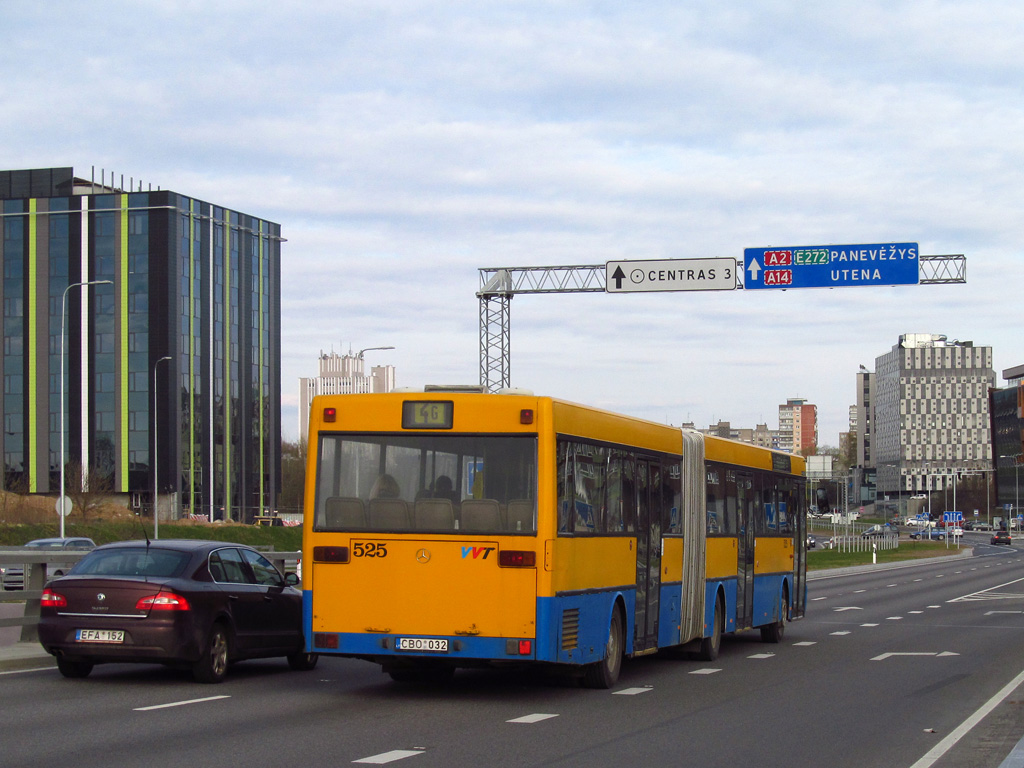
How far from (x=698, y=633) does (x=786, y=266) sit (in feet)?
54.2

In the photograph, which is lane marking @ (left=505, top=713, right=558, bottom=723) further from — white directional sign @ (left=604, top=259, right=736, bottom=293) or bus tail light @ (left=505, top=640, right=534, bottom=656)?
white directional sign @ (left=604, top=259, right=736, bottom=293)

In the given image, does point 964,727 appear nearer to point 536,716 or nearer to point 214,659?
point 536,716

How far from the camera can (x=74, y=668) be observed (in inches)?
551

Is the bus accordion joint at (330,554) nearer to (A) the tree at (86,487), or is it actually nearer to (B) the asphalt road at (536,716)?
(B) the asphalt road at (536,716)

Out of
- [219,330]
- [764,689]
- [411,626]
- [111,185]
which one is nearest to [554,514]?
[411,626]

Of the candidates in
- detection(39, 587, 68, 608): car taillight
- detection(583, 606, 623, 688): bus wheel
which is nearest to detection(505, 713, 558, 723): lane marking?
detection(583, 606, 623, 688): bus wheel

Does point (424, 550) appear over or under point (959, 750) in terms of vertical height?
over

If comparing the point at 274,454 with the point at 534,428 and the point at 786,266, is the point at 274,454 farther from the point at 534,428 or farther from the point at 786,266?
the point at 534,428

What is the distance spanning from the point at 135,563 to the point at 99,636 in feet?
3.05

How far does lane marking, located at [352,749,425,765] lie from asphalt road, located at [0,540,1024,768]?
0.8 inches

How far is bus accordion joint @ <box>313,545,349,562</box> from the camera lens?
12.9 m

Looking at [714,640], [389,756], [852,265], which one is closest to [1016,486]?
[852,265]

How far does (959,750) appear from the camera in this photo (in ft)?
33.6

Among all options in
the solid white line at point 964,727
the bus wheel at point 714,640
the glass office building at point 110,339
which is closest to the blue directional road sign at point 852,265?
the bus wheel at point 714,640
